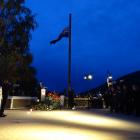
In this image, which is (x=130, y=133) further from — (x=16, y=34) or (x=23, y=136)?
(x=16, y=34)

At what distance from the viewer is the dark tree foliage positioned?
2867 centimetres

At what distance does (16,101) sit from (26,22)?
1173cm

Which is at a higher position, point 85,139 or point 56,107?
point 56,107

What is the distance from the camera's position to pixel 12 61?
94.2 ft

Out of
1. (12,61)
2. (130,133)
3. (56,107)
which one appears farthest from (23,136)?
(56,107)

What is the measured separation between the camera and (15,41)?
30328mm

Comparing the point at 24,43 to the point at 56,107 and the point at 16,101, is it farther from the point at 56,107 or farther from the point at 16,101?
the point at 16,101

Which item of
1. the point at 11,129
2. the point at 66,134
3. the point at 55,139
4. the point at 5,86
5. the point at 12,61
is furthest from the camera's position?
the point at 12,61

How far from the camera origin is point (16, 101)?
40812 millimetres

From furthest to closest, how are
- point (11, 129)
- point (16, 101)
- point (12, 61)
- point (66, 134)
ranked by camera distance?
1. point (16, 101)
2. point (12, 61)
3. point (11, 129)
4. point (66, 134)

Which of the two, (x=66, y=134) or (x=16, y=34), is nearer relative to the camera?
(x=66, y=134)

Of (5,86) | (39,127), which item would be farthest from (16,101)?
(39,127)

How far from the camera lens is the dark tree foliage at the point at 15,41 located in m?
28.7

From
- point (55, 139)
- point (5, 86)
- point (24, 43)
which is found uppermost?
point (24, 43)
